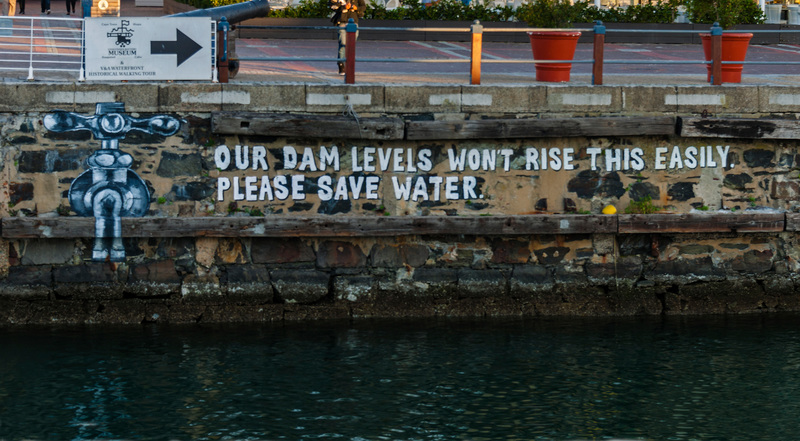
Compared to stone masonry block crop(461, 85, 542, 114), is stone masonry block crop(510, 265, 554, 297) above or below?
below

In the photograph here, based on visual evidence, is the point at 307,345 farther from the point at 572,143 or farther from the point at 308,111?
the point at 572,143

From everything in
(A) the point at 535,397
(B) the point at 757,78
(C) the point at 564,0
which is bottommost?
(A) the point at 535,397

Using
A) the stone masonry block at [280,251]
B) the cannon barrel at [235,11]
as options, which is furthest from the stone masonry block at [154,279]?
the cannon barrel at [235,11]

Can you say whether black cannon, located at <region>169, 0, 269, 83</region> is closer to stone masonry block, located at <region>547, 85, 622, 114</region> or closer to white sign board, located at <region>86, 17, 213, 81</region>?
white sign board, located at <region>86, 17, 213, 81</region>

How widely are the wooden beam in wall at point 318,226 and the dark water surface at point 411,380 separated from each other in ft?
3.69

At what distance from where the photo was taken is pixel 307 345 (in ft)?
42.5

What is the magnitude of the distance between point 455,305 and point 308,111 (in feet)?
9.82

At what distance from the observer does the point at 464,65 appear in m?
19.3

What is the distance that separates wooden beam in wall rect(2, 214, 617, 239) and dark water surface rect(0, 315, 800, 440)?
1.12 m

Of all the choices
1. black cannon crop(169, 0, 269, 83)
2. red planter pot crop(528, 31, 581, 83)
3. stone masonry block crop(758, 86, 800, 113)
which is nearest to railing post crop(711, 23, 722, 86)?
stone masonry block crop(758, 86, 800, 113)

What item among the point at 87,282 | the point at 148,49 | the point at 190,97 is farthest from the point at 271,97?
the point at 87,282

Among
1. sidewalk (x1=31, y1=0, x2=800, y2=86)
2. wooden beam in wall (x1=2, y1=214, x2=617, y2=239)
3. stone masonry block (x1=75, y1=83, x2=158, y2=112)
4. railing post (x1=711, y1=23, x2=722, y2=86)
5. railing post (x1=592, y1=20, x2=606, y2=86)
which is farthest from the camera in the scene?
sidewalk (x1=31, y1=0, x2=800, y2=86)

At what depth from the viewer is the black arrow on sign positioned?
44.8 ft

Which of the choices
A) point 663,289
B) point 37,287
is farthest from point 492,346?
A: point 37,287
